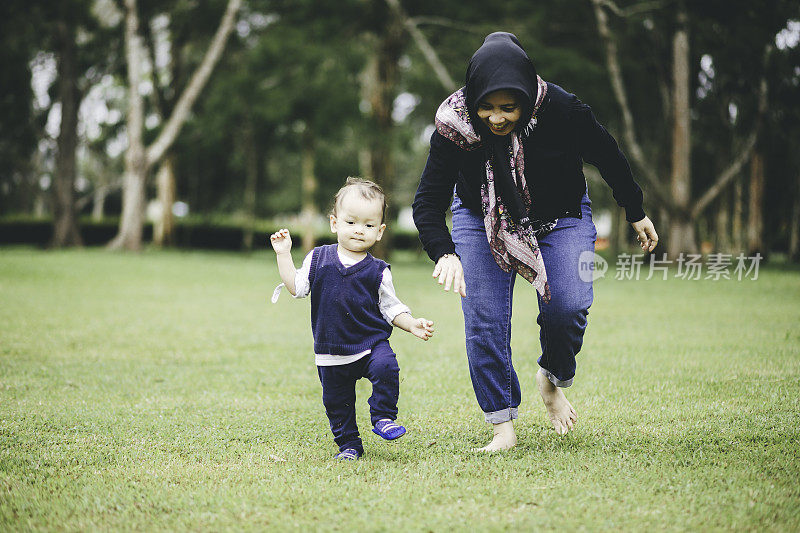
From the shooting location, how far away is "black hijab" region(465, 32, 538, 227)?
3105 mm

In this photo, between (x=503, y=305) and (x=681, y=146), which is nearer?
(x=503, y=305)

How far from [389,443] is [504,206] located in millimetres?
1381

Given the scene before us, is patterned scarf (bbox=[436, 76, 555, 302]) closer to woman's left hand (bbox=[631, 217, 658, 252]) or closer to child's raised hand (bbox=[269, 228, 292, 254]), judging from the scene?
woman's left hand (bbox=[631, 217, 658, 252])

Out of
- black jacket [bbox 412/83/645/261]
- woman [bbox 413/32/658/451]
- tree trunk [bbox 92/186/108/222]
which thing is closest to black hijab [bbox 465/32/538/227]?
woman [bbox 413/32/658/451]

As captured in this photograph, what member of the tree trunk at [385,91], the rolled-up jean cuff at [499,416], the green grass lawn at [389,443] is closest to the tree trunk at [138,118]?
the tree trunk at [385,91]

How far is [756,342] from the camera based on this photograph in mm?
7250

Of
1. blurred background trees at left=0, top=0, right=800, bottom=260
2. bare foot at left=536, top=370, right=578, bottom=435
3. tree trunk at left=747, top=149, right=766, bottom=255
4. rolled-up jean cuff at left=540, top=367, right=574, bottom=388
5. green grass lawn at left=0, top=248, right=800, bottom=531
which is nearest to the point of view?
green grass lawn at left=0, top=248, right=800, bottom=531

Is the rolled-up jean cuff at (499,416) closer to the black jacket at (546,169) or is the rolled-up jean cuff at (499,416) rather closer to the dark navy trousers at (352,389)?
the dark navy trousers at (352,389)

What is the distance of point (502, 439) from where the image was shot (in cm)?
364

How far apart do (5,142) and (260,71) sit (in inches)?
614

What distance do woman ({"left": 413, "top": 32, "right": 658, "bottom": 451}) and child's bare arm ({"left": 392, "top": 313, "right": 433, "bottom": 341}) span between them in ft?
0.71

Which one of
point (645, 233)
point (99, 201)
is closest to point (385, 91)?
point (645, 233)

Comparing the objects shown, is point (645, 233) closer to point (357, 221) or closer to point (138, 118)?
point (357, 221)

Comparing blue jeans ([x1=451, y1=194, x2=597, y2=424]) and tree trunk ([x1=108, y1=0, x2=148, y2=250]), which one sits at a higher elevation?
tree trunk ([x1=108, y1=0, x2=148, y2=250])
